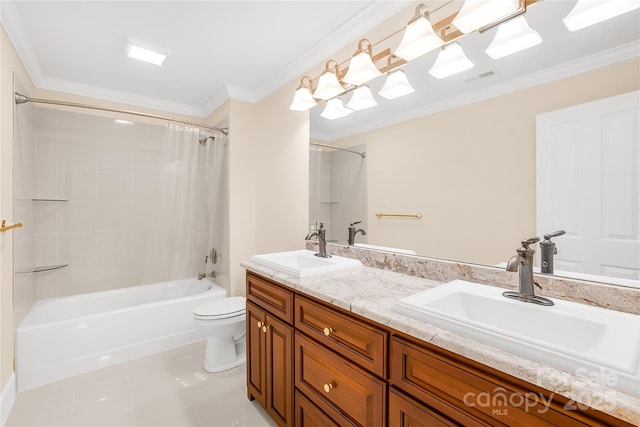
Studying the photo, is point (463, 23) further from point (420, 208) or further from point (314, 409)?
point (314, 409)

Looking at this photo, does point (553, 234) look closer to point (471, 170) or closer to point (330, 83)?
point (471, 170)

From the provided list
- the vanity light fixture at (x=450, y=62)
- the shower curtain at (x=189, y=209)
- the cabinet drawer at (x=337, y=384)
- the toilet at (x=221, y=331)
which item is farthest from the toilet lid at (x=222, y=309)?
the vanity light fixture at (x=450, y=62)

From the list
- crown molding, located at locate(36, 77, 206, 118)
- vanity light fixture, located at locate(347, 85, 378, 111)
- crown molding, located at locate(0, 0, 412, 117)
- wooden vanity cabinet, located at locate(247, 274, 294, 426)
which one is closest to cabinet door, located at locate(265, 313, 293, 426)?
wooden vanity cabinet, located at locate(247, 274, 294, 426)

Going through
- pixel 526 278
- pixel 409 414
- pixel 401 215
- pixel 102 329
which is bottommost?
pixel 102 329

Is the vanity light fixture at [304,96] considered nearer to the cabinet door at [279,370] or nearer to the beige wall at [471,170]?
the beige wall at [471,170]

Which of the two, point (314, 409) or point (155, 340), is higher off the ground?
point (314, 409)

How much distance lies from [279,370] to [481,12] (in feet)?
6.31

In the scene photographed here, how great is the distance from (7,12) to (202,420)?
2.67 m

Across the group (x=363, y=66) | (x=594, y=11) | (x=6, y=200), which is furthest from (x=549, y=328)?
(x=6, y=200)

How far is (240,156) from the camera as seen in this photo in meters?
2.88

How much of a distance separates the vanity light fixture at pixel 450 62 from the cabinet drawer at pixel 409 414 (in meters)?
1.38

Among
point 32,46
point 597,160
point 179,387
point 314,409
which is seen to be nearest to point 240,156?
point 32,46

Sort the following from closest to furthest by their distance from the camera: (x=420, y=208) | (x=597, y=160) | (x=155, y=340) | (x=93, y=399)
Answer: (x=597, y=160)
(x=420, y=208)
(x=93, y=399)
(x=155, y=340)

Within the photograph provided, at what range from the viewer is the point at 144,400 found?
5.98 ft
